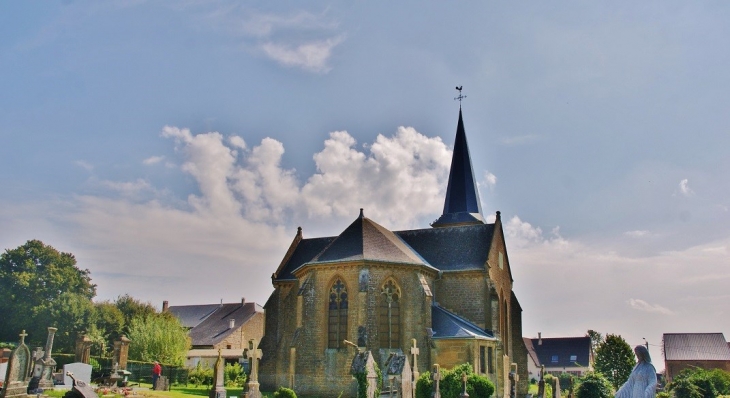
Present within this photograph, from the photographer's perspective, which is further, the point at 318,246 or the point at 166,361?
the point at 166,361

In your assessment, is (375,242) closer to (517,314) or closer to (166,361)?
(517,314)

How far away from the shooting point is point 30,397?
67.6ft

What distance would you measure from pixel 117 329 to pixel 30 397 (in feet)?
134

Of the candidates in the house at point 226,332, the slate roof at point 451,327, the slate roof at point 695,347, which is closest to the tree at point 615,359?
the slate roof at point 451,327

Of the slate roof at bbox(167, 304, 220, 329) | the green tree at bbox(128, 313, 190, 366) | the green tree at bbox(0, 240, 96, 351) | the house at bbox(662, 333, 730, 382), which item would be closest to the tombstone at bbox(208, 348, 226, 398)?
the green tree at bbox(128, 313, 190, 366)

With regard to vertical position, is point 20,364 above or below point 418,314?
below

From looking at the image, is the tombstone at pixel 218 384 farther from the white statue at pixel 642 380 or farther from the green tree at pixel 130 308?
the green tree at pixel 130 308

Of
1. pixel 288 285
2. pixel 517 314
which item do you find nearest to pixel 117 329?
pixel 288 285

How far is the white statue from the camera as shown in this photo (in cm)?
921

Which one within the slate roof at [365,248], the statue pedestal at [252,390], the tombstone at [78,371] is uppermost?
the slate roof at [365,248]

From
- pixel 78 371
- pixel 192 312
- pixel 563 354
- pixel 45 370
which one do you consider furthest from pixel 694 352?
pixel 45 370

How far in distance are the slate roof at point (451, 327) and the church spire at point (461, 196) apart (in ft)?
39.4

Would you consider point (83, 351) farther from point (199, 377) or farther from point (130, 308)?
point (130, 308)

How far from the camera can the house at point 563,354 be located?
8375 centimetres
